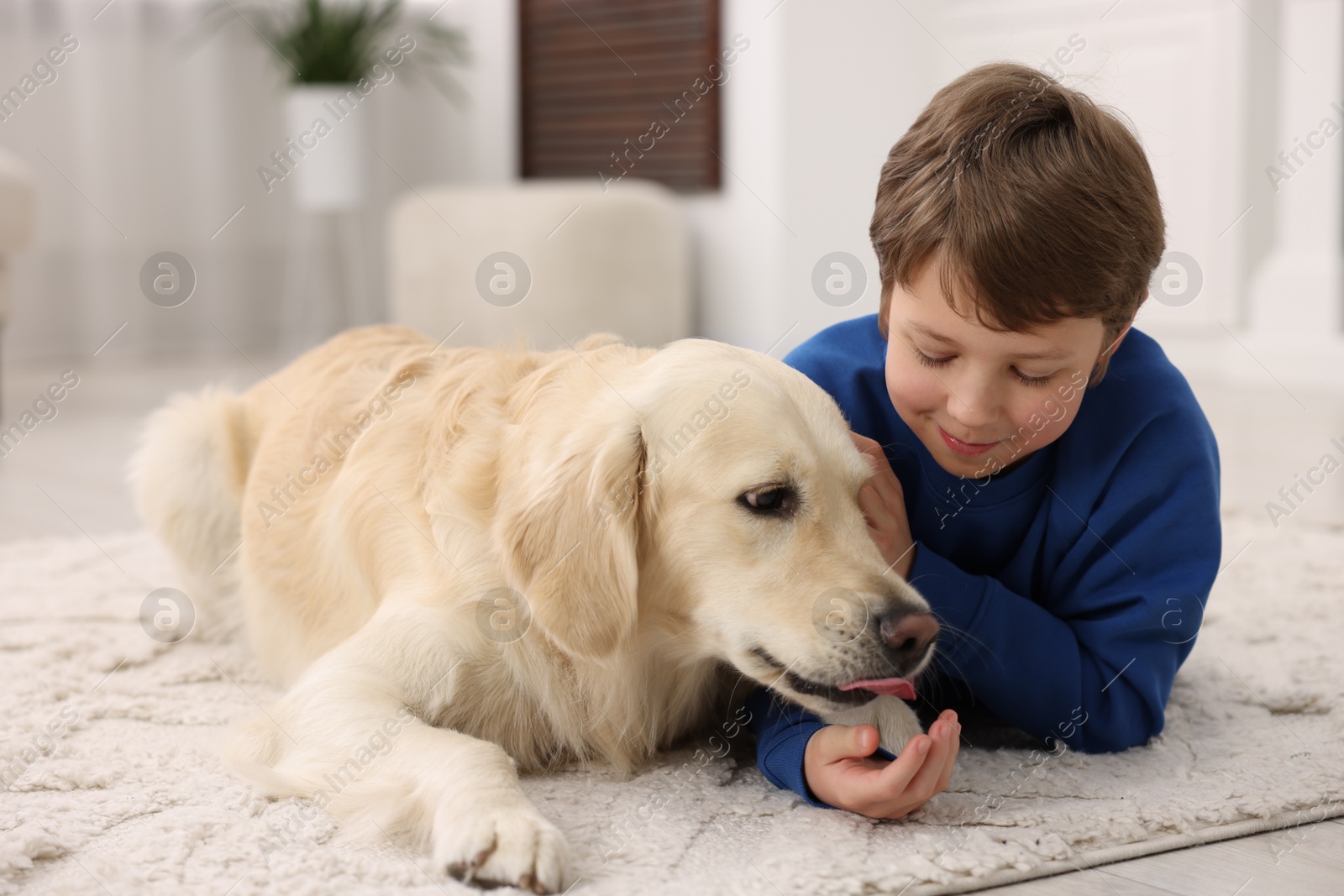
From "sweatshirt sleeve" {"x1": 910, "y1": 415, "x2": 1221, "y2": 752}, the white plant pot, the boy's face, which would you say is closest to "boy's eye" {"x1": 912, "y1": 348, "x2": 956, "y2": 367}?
the boy's face

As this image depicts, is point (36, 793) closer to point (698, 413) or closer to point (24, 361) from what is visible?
point (698, 413)

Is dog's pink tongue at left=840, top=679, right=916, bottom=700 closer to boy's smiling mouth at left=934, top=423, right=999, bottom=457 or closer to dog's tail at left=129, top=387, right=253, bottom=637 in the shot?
boy's smiling mouth at left=934, top=423, right=999, bottom=457

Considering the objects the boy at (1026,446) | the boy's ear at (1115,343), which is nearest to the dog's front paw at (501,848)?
the boy at (1026,446)

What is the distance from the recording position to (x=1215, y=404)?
4.47 metres

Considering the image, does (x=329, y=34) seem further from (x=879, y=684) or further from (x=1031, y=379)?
(x=879, y=684)

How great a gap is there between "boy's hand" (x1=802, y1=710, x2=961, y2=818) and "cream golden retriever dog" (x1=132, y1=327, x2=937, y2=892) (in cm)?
5

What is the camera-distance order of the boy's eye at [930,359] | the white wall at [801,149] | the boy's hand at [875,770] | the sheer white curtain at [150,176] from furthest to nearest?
the sheer white curtain at [150,176]
the white wall at [801,149]
the boy's eye at [930,359]
the boy's hand at [875,770]

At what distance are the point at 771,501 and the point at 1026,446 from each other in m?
0.36

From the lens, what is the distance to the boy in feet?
→ 4.54

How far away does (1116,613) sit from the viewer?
1.54 m

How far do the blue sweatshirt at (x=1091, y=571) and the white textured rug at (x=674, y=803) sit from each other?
0.18 feet

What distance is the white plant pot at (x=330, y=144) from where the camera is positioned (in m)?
5.64

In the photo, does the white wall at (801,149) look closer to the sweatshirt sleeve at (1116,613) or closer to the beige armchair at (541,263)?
the beige armchair at (541,263)

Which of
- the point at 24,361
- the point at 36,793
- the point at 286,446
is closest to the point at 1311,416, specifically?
the point at 286,446
